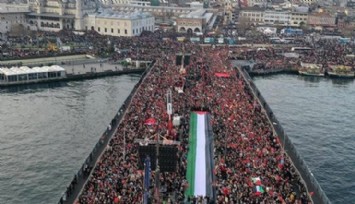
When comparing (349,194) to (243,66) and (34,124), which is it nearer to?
(34,124)

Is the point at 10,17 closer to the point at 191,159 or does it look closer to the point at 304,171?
the point at 191,159

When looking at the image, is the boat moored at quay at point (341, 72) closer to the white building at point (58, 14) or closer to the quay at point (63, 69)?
the quay at point (63, 69)

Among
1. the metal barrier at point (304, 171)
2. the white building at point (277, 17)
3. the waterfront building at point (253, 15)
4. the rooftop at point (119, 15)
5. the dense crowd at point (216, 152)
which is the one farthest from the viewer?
the waterfront building at point (253, 15)

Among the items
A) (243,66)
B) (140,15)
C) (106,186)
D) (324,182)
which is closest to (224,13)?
(140,15)

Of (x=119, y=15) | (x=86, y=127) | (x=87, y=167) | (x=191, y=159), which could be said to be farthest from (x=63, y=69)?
(x=119, y=15)

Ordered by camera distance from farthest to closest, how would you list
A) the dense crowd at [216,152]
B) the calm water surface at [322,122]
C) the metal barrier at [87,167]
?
1. the calm water surface at [322,122]
2. the metal barrier at [87,167]
3. the dense crowd at [216,152]

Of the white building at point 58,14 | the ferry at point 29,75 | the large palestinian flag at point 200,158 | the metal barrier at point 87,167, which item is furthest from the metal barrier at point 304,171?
the white building at point 58,14
